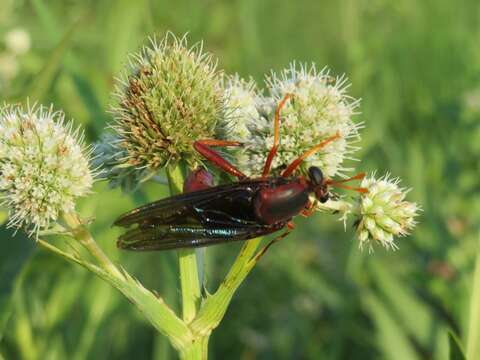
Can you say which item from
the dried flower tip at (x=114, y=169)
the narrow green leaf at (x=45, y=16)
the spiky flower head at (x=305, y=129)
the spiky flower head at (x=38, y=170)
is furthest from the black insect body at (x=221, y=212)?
the narrow green leaf at (x=45, y=16)

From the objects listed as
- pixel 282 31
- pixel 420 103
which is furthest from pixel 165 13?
pixel 420 103

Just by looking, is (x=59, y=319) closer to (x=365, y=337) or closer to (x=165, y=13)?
(x=365, y=337)

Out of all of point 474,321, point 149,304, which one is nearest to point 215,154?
point 149,304

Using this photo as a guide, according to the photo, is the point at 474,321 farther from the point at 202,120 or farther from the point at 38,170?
the point at 38,170

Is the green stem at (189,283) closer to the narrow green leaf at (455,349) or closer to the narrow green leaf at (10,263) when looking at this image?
the narrow green leaf at (10,263)

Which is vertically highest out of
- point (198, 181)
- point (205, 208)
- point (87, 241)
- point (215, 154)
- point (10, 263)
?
point (215, 154)

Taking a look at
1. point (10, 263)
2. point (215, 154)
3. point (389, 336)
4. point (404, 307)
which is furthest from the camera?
point (404, 307)

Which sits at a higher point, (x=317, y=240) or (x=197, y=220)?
(x=317, y=240)
